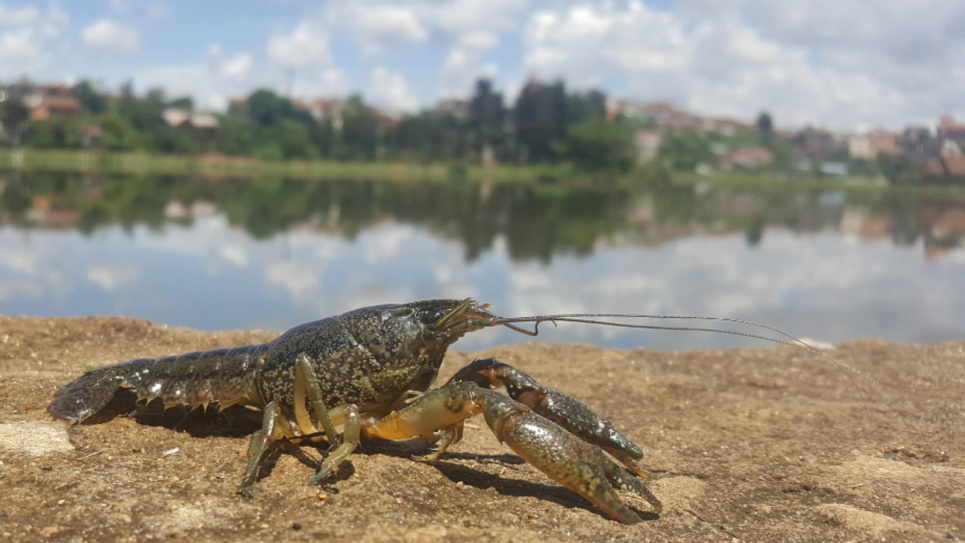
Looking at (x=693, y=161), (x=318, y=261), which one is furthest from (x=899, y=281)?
(x=693, y=161)

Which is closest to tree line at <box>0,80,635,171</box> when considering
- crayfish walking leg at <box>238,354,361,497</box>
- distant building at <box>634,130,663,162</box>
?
distant building at <box>634,130,663,162</box>

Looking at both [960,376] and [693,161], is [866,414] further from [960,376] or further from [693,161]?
[693,161]

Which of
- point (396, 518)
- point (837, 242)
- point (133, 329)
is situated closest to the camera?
point (396, 518)

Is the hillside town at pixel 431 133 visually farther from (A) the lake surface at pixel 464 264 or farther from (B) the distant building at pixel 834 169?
(A) the lake surface at pixel 464 264

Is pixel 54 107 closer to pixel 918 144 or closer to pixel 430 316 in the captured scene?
pixel 918 144

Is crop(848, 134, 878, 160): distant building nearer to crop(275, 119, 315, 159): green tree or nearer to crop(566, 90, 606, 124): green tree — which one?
crop(275, 119, 315, 159): green tree

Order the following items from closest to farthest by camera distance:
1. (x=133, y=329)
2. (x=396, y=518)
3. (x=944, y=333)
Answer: (x=396, y=518) < (x=133, y=329) < (x=944, y=333)

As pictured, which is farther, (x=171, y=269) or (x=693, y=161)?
(x=693, y=161)

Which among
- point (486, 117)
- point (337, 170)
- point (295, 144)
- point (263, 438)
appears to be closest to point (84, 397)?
point (263, 438)
